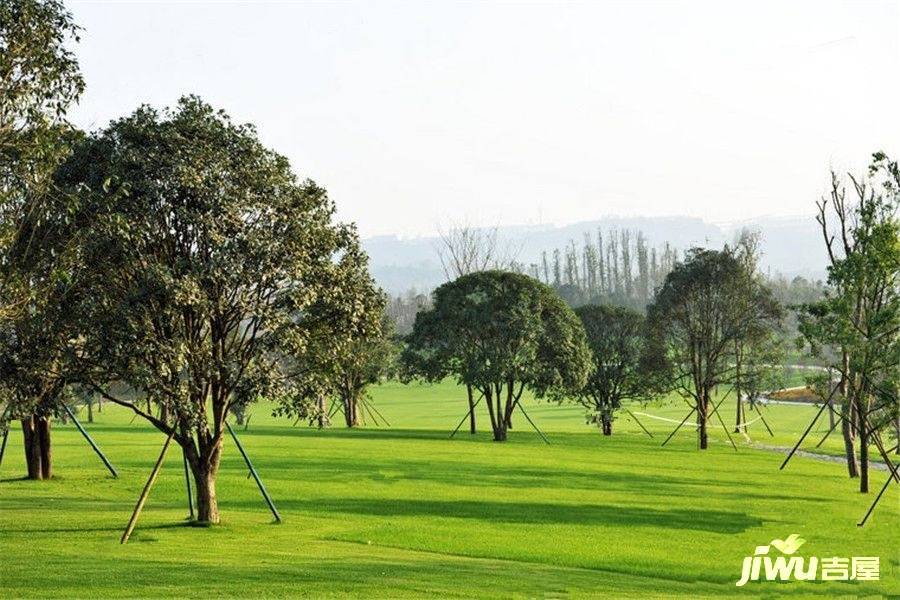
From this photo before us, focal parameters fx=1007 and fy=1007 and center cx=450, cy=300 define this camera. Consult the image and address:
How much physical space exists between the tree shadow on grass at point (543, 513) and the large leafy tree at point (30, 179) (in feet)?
34.1

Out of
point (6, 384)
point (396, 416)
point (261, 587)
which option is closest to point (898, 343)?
point (261, 587)

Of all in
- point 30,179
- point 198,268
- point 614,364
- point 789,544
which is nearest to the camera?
point 30,179

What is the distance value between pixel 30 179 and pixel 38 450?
19110 mm

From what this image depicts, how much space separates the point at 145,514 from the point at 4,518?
382 centimetres

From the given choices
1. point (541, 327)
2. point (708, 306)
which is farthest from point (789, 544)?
point (708, 306)

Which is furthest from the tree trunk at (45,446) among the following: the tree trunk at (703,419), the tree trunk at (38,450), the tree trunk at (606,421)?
the tree trunk at (606,421)

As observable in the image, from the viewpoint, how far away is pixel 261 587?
19.8 m

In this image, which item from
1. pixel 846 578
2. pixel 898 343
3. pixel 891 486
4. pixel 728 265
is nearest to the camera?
pixel 846 578

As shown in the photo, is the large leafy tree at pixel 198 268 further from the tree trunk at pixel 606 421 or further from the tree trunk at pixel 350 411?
the tree trunk at pixel 350 411

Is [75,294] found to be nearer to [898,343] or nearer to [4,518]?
[4,518]

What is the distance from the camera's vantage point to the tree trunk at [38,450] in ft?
122

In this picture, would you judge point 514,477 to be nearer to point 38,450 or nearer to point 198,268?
point 38,450

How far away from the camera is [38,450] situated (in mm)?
37250

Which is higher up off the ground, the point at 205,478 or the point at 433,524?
the point at 205,478
